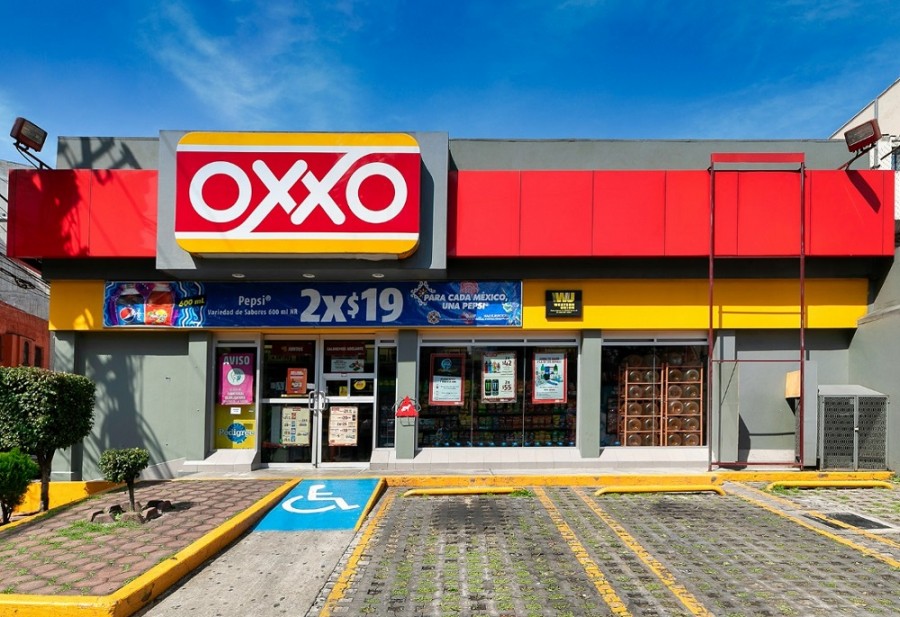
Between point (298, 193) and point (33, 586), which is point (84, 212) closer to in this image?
point (298, 193)

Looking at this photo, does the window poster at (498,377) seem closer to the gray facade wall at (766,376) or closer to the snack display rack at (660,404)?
the snack display rack at (660,404)

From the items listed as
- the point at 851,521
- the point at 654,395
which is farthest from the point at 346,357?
the point at 851,521

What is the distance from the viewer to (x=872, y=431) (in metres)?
10.5

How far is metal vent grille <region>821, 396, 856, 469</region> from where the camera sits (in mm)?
10523

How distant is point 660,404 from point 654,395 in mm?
218

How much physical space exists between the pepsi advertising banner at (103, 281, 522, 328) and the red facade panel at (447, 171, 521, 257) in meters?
0.82

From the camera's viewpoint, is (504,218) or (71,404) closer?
(71,404)

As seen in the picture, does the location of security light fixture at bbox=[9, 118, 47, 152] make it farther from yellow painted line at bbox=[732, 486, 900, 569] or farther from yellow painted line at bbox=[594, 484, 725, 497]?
yellow painted line at bbox=[732, 486, 900, 569]

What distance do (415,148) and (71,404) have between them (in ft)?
22.5

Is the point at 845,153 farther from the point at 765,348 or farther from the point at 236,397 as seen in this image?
the point at 236,397

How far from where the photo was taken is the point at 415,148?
34.3 feet

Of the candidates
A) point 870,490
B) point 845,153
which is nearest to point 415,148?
point 845,153

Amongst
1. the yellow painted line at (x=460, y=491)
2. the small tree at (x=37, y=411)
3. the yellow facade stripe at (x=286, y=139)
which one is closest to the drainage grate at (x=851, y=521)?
the yellow painted line at (x=460, y=491)

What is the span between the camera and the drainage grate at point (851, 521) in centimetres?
735
